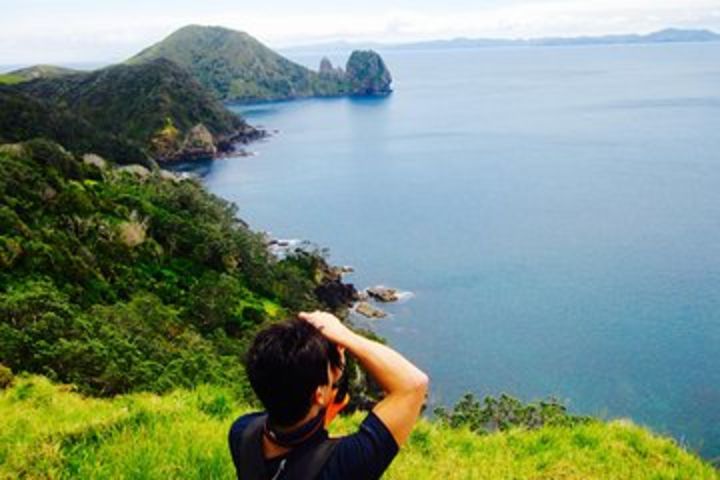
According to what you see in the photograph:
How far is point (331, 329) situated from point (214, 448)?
3.67 meters

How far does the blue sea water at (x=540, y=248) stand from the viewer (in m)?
57.9

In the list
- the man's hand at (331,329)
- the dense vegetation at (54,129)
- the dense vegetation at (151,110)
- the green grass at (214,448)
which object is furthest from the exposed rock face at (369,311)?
the dense vegetation at (151,110)

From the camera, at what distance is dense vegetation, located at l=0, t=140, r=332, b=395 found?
20.2 meters

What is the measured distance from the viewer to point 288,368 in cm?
383

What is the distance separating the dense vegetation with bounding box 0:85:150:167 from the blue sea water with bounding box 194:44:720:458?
790 inches

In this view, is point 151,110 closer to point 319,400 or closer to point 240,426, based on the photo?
point 240,426

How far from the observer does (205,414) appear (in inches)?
354

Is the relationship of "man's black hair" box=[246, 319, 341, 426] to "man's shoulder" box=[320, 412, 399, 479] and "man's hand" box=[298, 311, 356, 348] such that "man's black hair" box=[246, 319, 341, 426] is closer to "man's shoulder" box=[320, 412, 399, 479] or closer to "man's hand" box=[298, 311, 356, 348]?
"man's hand" box=[298, 311, 356, 348]

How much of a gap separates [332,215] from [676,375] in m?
63.6

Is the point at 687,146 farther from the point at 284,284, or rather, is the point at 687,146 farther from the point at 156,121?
the point at 156,121

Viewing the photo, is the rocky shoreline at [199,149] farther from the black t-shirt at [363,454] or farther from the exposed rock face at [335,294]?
the black t-shirt at [363,454]

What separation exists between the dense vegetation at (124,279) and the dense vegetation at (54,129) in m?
27.1

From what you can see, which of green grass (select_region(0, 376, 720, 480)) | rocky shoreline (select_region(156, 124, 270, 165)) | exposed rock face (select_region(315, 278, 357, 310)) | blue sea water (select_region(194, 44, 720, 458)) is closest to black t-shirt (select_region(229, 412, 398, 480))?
green grass (select_region(0, 376, 720, 480))

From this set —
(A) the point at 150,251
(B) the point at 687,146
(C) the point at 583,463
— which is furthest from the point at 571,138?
(C) the point at 583,463
